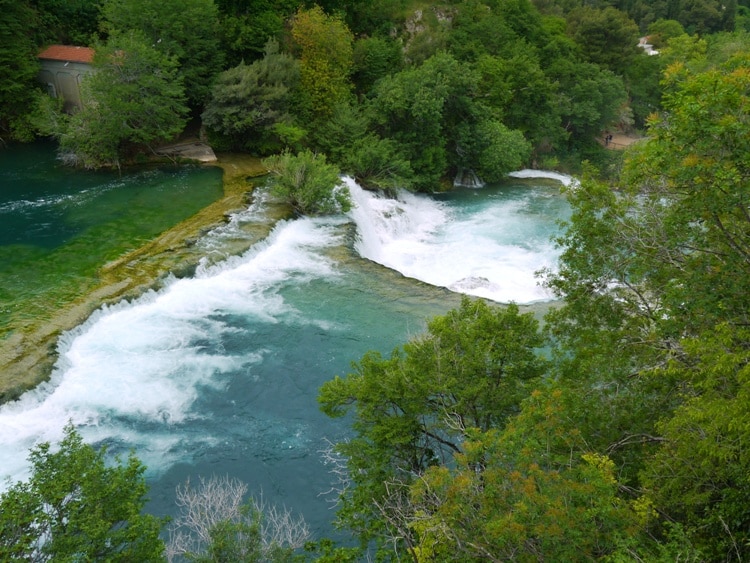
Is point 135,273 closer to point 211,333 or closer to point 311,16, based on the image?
point 211,333

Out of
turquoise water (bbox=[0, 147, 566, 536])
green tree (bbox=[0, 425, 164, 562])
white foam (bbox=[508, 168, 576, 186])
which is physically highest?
green tree (bbox=[0, 425, 164, 562])

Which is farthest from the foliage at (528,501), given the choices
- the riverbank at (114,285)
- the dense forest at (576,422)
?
the riverbank at (114,285)

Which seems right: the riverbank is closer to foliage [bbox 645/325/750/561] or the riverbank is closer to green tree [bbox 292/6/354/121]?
green tree [bbox 292/6/354/121]

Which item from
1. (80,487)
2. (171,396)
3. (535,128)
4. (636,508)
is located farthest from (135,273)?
(535,128)

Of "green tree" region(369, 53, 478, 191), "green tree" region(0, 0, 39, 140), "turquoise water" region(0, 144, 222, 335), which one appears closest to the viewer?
"turquoise water" region(0, 144, 222, 335)

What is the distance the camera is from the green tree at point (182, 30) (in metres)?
29.3

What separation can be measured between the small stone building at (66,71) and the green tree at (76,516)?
27029 mm

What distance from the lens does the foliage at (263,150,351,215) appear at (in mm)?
25219

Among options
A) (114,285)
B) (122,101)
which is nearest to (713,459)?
(114,285)

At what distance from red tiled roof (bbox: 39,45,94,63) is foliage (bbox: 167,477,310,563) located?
26.0m

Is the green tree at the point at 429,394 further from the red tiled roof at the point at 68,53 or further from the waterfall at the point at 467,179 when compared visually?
the red tiled roof at the point at 68,53

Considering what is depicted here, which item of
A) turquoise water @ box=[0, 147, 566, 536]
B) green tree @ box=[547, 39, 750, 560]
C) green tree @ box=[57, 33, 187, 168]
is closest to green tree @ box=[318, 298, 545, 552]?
green tree @ box=[547, 39, 750, 560]

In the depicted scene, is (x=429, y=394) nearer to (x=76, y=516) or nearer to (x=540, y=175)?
(x=76, y=516)

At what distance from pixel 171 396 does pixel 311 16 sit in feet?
78.3
